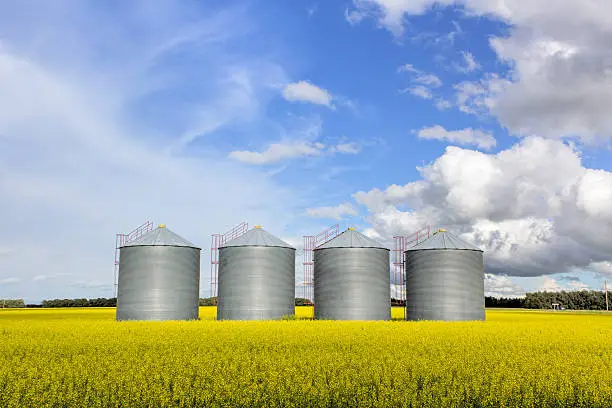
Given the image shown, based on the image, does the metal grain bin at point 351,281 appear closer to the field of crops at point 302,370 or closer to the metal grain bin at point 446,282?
the metal grain bin at point 446,282

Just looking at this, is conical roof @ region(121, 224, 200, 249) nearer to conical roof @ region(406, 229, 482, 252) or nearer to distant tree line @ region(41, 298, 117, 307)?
conical roof @ region(406, 229, 482, 252)

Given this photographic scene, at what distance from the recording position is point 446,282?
37688 mm

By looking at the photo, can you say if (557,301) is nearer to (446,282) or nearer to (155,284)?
(446,282)

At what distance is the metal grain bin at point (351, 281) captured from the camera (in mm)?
37438

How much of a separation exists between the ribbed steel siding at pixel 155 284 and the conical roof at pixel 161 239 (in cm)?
29

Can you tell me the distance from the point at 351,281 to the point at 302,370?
2155 cm

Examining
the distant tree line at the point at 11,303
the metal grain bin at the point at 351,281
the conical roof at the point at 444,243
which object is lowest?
the distant tree line at the point at 11,303

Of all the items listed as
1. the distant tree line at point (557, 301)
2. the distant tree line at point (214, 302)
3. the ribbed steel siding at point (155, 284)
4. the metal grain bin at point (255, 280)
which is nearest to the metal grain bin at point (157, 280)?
the ribbed steel siding at point (155, 284)

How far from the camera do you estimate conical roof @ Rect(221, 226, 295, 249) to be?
1515 inches

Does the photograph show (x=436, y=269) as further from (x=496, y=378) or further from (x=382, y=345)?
(x=496, y=378)

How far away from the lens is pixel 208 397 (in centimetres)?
1295

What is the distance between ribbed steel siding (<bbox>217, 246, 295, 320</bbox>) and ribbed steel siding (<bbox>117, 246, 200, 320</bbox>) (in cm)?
241

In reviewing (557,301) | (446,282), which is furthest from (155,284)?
(557,301)

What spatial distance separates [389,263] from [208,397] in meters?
27.7
